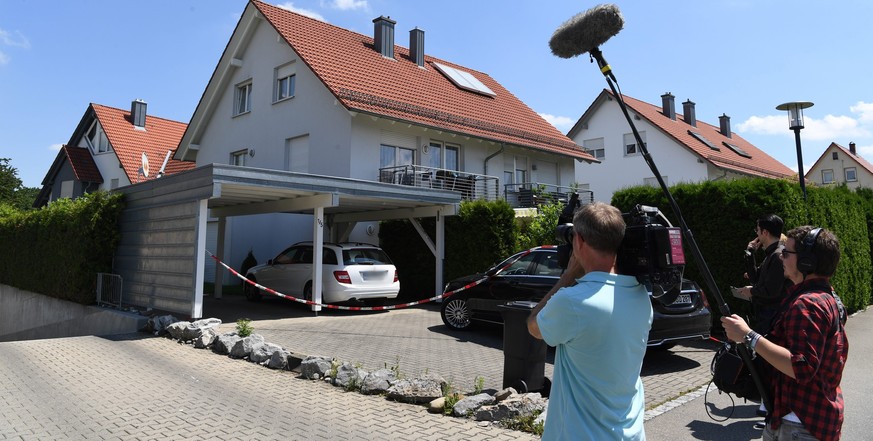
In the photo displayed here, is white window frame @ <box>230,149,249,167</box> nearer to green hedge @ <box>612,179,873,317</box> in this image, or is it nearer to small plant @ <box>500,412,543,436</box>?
green hedge @ <box>612,179,873,317</box>

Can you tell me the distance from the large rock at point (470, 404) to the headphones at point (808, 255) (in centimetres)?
338

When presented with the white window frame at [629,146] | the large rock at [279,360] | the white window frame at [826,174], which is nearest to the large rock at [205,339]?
the large rock at [279,360]

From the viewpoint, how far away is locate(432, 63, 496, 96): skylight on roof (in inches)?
910

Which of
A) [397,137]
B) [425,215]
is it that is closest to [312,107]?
[397,137]

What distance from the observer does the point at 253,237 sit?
68.1 feet

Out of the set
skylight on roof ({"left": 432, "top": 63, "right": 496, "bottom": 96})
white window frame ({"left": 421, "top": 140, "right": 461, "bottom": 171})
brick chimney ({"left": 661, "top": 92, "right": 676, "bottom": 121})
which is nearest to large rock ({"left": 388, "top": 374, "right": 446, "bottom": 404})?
white window frame ({"left": 421, "top": 140, "right": 461, "bottom": 171})

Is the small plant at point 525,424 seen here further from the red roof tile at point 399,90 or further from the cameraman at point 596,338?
the red roof tile at point 399,90

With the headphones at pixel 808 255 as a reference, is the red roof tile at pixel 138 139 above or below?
above

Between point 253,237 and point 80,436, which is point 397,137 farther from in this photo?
point 80,436

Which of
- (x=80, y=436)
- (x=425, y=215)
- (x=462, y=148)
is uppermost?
(x=462, y=148)

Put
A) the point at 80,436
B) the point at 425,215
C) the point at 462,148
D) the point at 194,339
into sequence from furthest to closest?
1. the point at 462,148
2. the point at 425,215
3. the point at 194,339
4. the point at 80,436

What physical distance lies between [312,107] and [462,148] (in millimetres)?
5274

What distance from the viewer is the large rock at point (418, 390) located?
582 centimetres

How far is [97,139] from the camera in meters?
30.1
